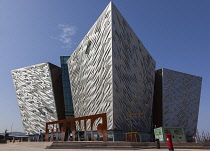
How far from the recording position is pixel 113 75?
31203 millimetres

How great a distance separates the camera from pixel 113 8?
3362 centimetres

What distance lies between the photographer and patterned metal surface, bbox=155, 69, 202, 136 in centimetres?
4623

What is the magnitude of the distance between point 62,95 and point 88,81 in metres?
14.5

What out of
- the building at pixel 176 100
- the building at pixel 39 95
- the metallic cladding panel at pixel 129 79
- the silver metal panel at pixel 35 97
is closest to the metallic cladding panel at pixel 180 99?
the building at pixel 176 100

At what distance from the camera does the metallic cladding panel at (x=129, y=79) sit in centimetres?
3219

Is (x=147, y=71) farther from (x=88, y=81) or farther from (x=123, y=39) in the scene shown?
(x=88, y=81)

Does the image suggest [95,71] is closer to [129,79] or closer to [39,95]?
[129,79]

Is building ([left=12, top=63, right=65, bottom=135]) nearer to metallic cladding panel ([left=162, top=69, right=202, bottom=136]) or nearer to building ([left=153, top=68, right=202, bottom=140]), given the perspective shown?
building ([left=153, top=68, right=202, bottom=140])

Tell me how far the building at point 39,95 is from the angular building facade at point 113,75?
6.15 meters

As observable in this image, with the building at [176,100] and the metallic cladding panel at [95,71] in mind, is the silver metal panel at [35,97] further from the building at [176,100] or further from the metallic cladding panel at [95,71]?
the building at [176,100]

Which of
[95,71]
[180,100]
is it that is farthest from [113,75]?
[180,100]

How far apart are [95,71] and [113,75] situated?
205 inches

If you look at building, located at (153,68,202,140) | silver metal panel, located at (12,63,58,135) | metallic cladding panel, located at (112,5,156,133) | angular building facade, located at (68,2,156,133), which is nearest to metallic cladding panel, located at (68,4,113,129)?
angular building facade, located at (68,2,156,133)

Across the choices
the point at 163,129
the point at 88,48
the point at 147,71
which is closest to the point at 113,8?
the point at 88,48
